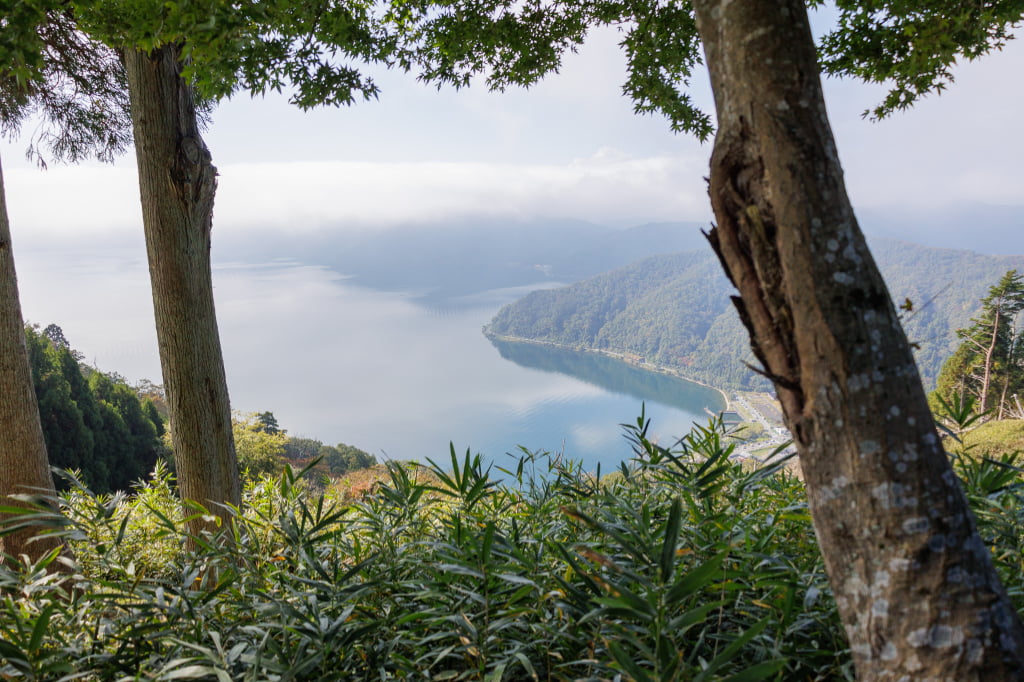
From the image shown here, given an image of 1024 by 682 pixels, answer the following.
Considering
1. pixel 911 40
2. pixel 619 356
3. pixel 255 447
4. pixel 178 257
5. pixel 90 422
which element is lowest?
pixel 619 356

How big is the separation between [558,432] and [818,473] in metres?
24.9

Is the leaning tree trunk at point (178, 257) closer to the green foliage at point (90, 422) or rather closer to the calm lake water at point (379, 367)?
the green foliage at point (90, 422)

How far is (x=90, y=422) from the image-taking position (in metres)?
11.1

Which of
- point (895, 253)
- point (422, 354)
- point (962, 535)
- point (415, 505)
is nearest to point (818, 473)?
point (962, 535)

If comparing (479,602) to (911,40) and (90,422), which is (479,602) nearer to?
(911,40)

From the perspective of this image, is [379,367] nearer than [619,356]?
No

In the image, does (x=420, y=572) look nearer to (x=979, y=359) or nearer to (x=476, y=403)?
(x=979, y=359)

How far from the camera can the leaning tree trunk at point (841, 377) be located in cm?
81

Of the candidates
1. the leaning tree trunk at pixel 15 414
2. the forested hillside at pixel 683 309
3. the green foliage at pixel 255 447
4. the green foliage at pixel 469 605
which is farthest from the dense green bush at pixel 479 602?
the forested hillside at pixel 683 309

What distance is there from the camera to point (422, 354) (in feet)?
134

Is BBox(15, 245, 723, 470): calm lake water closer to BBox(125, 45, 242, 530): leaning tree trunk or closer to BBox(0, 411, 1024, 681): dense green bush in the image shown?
BBox(125, 45, 242, 530): leaning tree trunk

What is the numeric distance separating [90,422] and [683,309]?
86.1 feet

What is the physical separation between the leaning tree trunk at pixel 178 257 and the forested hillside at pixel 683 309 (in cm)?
2010

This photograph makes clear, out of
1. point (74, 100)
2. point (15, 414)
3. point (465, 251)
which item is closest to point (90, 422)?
point (74, 100)
